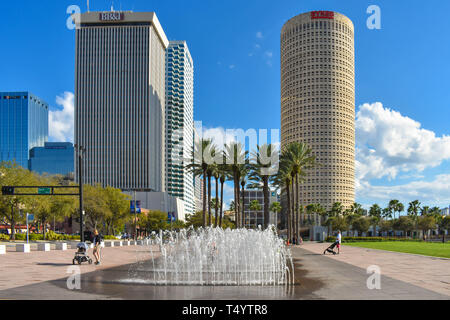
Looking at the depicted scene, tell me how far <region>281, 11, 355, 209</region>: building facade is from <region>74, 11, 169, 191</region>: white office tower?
65412mm

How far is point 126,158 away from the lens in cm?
15925

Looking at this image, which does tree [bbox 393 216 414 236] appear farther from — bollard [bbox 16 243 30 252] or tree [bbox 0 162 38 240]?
bollard [bbox 16 243 30 252]

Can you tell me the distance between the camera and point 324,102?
586 ft

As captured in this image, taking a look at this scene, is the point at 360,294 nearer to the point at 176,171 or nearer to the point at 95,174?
the point at 95,174

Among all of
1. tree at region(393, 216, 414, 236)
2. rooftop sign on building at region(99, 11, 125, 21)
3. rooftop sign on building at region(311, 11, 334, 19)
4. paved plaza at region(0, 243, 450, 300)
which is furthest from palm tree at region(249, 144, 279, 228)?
rooftop sign on building at region(311, 11, 334, 19)

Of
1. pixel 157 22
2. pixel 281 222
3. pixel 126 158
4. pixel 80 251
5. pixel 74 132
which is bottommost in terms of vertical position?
pixel 281 222

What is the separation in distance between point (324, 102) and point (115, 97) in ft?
286

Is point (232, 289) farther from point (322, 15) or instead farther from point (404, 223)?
point (322, 15)

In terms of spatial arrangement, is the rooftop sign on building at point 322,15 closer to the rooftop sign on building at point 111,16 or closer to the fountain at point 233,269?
the rooftop sign on building at point 111,16

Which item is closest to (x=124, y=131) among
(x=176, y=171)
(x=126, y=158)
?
(x=126, y=158)

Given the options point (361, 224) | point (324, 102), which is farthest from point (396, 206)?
point (324, 102)

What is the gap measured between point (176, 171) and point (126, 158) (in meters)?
41.8

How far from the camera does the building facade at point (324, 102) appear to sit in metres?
178

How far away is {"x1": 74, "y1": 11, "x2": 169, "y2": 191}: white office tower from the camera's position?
519 feet
